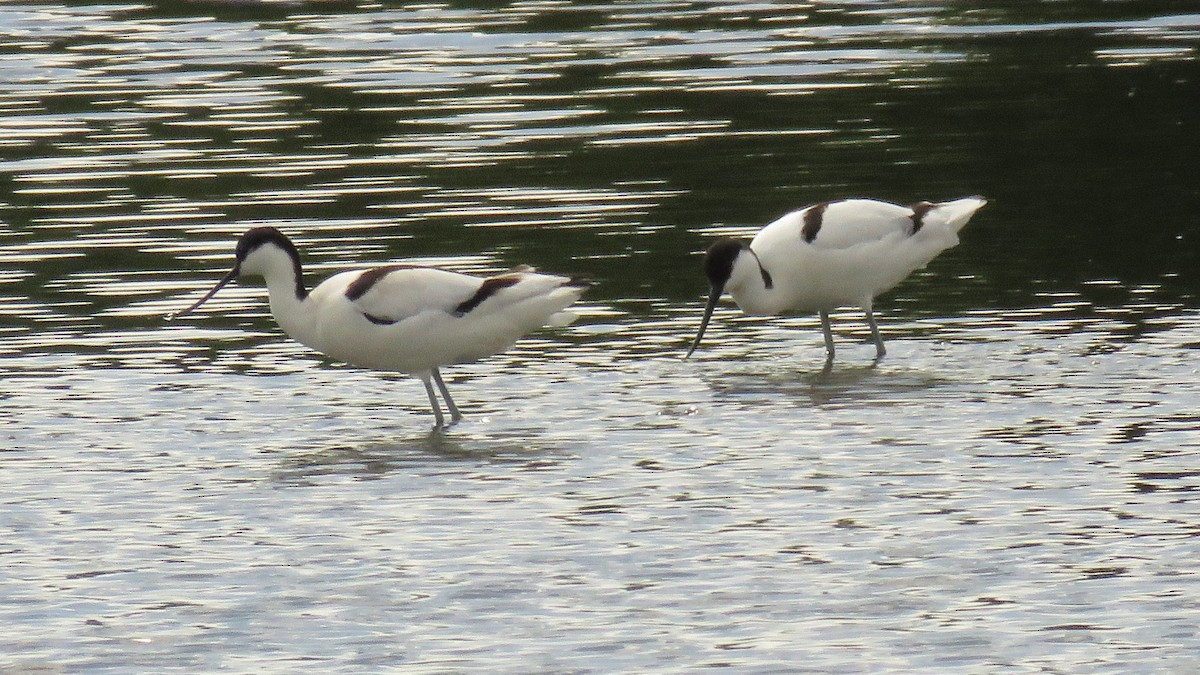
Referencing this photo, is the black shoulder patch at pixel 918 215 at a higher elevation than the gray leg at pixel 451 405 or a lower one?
higher

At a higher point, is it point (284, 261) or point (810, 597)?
point (284, 261)

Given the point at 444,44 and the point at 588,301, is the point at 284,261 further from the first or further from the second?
the point at 444,44

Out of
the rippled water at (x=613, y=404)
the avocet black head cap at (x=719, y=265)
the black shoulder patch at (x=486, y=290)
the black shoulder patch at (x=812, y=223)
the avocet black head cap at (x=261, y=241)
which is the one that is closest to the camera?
the rippled water at (x=613, y=404)

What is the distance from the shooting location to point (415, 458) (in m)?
11.4

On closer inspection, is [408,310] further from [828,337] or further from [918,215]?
[918,215]

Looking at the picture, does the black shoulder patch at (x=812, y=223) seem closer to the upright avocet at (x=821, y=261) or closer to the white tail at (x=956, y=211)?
the upright avocet at (x=821, y=261)

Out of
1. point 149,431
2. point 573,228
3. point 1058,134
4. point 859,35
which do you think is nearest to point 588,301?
point 573,228

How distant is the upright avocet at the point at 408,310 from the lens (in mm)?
12180

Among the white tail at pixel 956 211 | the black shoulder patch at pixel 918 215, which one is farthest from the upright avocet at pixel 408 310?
the white tail at pixel 956 211

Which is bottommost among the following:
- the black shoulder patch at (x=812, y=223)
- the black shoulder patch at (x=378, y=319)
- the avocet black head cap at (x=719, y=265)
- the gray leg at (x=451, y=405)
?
the gray leg at (x=451, y=405)

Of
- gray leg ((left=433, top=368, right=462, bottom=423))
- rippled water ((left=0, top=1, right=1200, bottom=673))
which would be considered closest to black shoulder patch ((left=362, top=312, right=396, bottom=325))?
gray leg ((left=433, top=368, right=462, bottom=423))

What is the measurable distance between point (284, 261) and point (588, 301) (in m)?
3.66

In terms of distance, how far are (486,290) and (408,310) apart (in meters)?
0.46

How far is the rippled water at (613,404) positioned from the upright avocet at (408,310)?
38 cm
